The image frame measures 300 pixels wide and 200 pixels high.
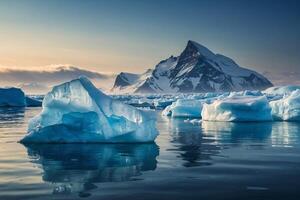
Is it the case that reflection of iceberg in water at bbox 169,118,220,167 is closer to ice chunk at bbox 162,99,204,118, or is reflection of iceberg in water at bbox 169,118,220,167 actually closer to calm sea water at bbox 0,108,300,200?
calm sea water at bbox 0,108,300,200

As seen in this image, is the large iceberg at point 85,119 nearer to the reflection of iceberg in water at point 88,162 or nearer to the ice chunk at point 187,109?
the reflection of iceberg in water at point 88,162

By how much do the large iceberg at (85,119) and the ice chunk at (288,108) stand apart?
79.3ft

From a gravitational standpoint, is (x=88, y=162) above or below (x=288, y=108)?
below

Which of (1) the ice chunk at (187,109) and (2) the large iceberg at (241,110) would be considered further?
(1) the ice chunk at (187,109)

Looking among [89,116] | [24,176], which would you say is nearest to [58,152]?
[89,116]

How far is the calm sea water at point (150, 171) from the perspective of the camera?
32.8ft

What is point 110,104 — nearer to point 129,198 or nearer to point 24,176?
point 24,176

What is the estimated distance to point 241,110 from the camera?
4016 cm

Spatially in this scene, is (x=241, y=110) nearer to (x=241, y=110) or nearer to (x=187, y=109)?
(x=241, y=110)

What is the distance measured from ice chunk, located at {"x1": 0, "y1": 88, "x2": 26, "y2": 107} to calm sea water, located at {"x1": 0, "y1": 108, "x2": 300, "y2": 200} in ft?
208

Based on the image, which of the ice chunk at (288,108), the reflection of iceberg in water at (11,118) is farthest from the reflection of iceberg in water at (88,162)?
the ice chunk at (288,108)

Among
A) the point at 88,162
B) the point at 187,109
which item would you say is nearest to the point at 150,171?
the point at 88,162

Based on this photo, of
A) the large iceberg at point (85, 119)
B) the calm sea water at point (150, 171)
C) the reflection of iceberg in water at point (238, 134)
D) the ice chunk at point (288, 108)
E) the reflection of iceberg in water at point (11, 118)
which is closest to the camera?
the calm sea water at point (150, 171)

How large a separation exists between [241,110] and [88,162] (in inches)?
1084
